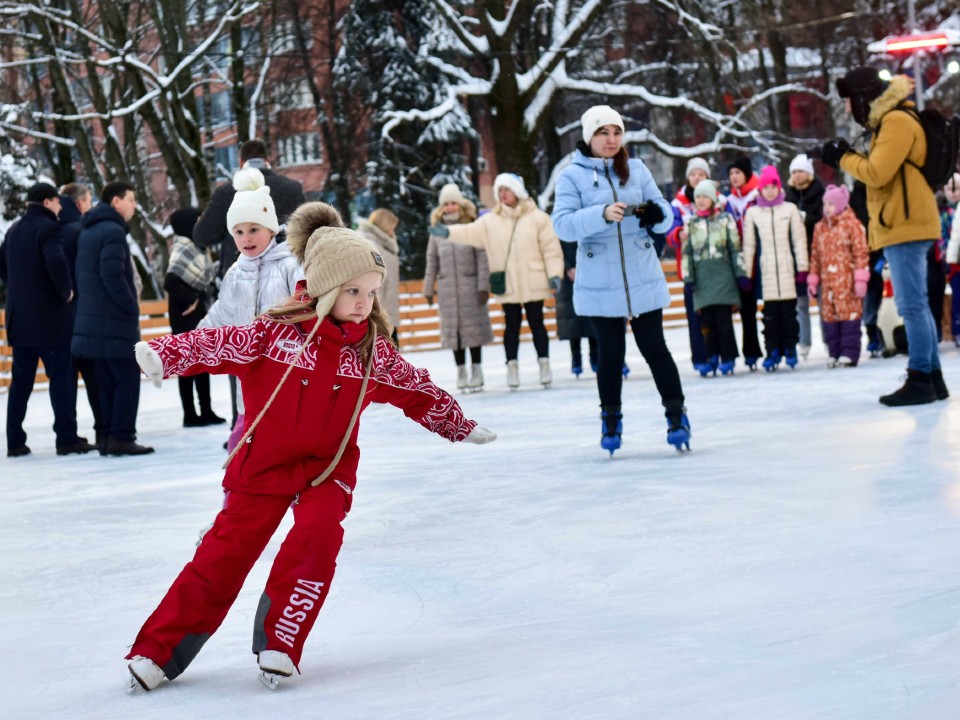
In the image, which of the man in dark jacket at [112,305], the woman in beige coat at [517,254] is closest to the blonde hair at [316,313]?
the man in dark jacket at [112,305]

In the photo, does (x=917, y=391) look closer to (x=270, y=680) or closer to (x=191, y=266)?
(x=191, y=266)

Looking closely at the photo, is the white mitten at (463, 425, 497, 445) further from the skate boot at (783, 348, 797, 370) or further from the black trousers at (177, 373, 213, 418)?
the skate boot at (783, 348, 797, 370)

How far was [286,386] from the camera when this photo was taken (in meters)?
3.59

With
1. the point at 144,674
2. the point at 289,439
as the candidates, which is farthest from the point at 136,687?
the point at 289,439

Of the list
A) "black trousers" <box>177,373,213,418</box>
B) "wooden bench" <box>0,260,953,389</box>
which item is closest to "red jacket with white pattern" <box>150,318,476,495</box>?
"black trousers" <box>177,373,213,418</box>

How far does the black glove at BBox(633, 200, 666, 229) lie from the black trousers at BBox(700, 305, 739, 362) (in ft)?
16.3

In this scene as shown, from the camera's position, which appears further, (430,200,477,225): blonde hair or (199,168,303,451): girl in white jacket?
(430,200,477,225): blonde hair

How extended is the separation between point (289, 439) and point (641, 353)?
141 inches

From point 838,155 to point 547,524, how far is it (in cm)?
342

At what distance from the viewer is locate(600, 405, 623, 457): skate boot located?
706 centimetres

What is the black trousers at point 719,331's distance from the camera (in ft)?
38.4

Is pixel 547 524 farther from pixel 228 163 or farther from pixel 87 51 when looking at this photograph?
pixel 228 163

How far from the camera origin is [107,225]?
29.2 feet

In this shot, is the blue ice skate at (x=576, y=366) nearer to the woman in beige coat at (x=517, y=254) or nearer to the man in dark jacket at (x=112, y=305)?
the woman in beige coat at (x=517, y=254)
